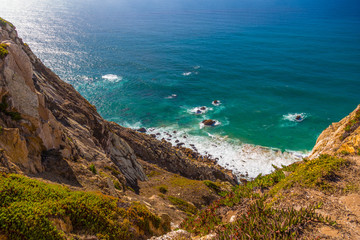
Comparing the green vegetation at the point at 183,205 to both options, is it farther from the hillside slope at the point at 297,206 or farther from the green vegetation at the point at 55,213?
the green vegetation at the point at 55,213

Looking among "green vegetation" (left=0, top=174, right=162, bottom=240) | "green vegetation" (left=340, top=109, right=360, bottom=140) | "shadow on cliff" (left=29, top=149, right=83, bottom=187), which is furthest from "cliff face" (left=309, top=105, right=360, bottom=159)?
"shadow on cliff" (left=29, top=149, right=83, bottom=187)

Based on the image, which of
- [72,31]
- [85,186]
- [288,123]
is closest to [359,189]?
[85,186]

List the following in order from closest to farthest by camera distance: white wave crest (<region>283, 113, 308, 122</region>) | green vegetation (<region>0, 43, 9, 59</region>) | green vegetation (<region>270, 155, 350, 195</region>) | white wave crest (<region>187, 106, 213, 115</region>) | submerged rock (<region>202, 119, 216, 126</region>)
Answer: green vegetation (<region>270, 155, 350, 195</region>) < green vegetation (<region>0, 43, 9, 59</region>) < submerged rock (<region>202, 119, 216, 126</region>) < white wave crest (<region>283, 113, 308, 122</region>) < white wave crest (<region>187, 106, 213, 115</region>)

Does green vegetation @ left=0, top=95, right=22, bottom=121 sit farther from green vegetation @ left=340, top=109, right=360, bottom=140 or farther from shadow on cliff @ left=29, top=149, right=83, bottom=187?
green vegetation @ left=340, top=109, right=360, bottom=140

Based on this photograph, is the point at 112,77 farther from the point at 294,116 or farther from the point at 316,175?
the point at 316,175

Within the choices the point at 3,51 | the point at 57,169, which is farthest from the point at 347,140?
the point at 3,51

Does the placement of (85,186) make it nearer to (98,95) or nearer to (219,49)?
(98,95)

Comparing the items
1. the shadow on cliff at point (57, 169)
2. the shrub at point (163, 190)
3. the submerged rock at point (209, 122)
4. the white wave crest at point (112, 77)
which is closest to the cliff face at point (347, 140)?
the shrub at point (163, 190)
